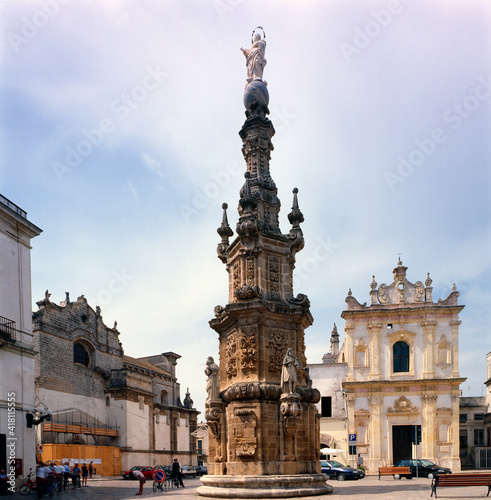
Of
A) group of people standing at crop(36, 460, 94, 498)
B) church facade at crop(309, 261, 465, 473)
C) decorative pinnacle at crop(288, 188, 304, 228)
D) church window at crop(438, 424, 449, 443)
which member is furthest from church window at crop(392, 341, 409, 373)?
decorative pinnacle at crop(288, 188, 304, 228)

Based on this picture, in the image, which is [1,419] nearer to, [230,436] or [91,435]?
[230,436]

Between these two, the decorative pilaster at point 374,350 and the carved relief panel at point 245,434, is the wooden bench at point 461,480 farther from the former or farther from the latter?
the decorative pilaster at point 374,350

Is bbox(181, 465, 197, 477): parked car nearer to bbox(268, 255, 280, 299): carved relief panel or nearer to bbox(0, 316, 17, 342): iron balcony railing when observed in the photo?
bbox(0, 316, 17, 342): iron balcony railing

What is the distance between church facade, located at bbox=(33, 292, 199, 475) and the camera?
113 ft

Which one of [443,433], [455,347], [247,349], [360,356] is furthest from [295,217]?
[443,433]

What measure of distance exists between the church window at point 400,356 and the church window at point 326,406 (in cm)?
545

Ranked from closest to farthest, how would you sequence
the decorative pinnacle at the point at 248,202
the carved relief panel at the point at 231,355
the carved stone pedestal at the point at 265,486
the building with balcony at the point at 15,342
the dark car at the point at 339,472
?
the carved stone pedestal at the point at 265,486
the carved relief panel at the point at 231,355
the decorative pinnacle at the point at 248,202
the building with balcony at the point at 15,342
the dark car at the point at 339,472

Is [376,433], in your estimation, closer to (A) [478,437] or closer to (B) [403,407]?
(B) [403,407]

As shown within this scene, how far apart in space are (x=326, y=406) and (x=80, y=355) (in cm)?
1775

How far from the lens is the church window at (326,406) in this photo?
40.5m

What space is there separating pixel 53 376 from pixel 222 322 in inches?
842

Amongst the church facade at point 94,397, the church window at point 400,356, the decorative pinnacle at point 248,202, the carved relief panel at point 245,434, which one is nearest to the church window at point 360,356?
the church window at point 400,356

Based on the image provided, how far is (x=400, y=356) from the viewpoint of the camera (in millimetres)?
38594

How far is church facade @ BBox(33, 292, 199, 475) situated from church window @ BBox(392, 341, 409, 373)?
18660 mm
